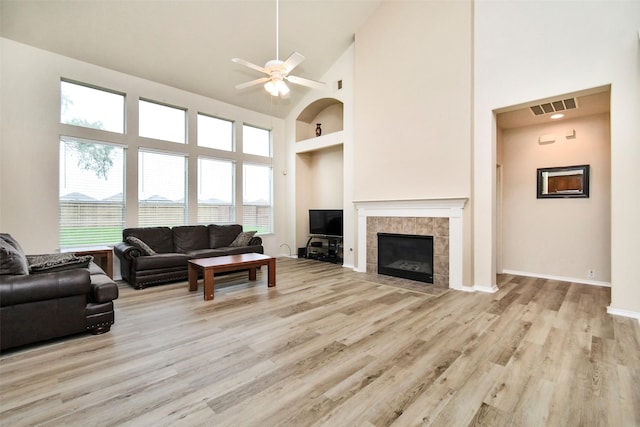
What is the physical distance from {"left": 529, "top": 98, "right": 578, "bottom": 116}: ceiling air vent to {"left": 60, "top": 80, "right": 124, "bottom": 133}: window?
680cm

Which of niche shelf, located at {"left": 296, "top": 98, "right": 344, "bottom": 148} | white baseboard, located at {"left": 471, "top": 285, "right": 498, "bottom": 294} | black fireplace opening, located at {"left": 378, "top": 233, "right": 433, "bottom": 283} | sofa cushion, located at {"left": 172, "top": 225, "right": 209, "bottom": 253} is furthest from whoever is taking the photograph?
niche shelf, located at {"left": 296, "top": 98, "right": 344, "bottom": 148}

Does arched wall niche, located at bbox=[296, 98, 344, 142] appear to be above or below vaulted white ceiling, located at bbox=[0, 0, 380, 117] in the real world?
below

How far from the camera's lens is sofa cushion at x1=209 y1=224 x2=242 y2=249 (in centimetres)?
601

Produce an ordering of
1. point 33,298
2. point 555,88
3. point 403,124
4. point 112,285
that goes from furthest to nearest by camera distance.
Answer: point 403,124 < point 555,88 < point 112,285 < point 33,298

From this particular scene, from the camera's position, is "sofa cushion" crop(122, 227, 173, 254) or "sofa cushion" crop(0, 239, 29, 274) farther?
"sofa cushion" crop(122, 227, 173, 254)

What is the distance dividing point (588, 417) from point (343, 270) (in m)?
4.31

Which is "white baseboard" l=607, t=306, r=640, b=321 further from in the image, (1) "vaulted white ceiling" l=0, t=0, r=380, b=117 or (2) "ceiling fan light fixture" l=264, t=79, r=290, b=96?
(1) "vaulted white ceiling" l=0, t=0, r=380, b=117

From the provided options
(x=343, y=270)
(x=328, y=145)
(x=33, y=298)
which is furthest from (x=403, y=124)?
(x=33, y=298)

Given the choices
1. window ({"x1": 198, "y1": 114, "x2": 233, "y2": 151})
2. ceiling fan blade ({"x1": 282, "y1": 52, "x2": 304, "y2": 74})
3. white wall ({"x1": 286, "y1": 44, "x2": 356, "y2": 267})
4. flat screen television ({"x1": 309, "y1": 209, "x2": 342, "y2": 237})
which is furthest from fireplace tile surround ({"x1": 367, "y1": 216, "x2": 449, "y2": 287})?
window ({"x1": 198, "y1": 114, "x2": 233, "y2": 151})

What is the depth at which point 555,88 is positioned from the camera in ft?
12.4

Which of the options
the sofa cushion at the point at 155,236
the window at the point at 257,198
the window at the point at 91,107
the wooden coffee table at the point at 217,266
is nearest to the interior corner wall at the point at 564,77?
the wooden coffee table at the point at 217,266

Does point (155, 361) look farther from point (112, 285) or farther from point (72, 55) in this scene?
point (72, 55)

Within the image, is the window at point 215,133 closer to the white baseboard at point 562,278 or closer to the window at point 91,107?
the window at point 91,107

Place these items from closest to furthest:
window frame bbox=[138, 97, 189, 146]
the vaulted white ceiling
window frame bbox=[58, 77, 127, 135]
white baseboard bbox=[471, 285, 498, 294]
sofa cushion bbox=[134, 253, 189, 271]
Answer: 1. the vaulted white ceiling
2. white baseboard bbox=[471, 285, 498, 294]
3. sofa cushion bbox=[134, 253, 189, 271]
4. window frame bbox=[58, 77, 127, 135]
5. window frame bbox=[138, 97, 189, 146]
